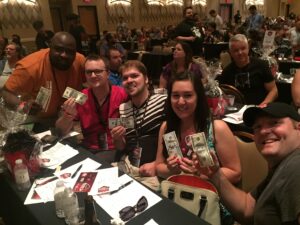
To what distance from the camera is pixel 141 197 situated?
152 cm

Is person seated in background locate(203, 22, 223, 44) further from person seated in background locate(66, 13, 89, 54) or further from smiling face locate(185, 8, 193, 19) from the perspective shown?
person seated in background locate(66, 13, 89, 54)

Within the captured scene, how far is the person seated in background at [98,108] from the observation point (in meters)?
2.54

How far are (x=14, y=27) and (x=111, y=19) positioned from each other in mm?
4628

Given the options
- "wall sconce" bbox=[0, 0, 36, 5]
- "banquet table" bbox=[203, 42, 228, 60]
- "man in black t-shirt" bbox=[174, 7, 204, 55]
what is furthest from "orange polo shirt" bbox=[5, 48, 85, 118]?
"wall sconce" bbox=[0, 0, 36, 5]

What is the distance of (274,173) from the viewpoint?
1.19 meters

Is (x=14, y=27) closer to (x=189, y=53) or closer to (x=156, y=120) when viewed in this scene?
(x=189, y=53)

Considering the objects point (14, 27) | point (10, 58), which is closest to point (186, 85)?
point (10, 58)

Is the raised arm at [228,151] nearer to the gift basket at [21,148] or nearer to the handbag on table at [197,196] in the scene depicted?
the handbag on table at [197,196]

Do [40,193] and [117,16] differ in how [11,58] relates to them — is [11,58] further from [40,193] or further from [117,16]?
[117,16]

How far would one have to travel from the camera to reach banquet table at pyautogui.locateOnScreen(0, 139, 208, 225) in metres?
1.34

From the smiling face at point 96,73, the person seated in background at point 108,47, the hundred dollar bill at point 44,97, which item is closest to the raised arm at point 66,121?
the hundred dollar bill at point 44,97

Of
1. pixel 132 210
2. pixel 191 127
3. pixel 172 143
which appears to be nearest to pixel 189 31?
pixel 191 127

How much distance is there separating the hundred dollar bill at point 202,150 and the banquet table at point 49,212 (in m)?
0.26

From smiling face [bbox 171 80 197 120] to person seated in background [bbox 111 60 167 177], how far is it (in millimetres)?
465
